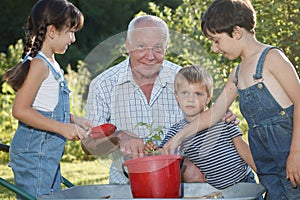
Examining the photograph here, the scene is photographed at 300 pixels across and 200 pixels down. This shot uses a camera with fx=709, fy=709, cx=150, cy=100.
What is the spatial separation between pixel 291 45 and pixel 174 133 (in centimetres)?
261

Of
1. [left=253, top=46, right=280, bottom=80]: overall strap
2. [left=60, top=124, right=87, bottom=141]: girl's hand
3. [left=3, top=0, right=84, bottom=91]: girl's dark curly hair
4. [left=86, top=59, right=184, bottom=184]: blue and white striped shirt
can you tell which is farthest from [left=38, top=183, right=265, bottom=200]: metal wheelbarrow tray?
[left=3, top=0, right=84, bottom=91]: girl's dark curly hair

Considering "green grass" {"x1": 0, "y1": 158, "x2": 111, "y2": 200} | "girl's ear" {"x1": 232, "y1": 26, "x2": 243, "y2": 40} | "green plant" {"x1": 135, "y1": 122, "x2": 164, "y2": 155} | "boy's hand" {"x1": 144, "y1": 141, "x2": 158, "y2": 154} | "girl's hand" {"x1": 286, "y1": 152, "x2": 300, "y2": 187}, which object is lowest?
"green grass" {"x1": 0, "y1": 158, "x2": 111, "y2": 200}

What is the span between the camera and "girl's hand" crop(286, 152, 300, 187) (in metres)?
2.58

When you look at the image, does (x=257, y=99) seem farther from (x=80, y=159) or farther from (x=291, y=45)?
(x=80, y=159)

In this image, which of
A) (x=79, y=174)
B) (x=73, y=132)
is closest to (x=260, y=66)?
(x=73, y=132)

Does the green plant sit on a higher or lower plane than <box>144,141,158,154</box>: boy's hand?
higher

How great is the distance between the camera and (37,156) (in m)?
3.02

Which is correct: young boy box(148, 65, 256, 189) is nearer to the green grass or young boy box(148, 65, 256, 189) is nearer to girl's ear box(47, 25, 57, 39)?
girl's ear box(47, 25, 57, 39)

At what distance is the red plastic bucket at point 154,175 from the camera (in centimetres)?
248

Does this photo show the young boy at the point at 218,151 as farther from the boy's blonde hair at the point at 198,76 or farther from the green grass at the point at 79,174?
the green grass at the point at 79,174

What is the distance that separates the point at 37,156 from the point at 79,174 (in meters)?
3.41

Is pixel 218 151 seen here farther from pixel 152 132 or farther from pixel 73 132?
pixel 73 132

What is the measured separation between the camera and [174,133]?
284 centimetres

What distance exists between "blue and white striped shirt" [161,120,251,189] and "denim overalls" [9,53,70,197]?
0.54 meters
